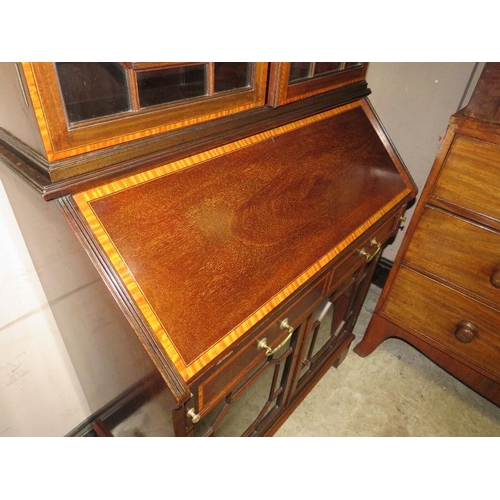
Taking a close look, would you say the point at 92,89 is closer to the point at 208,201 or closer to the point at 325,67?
the point at 208,201

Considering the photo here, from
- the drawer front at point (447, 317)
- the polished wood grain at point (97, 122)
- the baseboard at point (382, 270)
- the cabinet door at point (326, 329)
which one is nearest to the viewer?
the polished wood grain at point (97, 122)

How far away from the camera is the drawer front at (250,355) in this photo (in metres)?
0.79

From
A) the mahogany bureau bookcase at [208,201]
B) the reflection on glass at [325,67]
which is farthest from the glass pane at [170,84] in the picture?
the reflection on glass at [325,67]

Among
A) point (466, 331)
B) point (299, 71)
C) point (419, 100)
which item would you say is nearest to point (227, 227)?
point (299, 71)

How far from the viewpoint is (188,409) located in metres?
0.75

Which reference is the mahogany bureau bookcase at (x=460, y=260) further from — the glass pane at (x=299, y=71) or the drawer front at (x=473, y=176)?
the glass pane at (x=299, y=71)

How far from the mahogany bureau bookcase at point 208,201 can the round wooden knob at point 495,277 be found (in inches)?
17.0

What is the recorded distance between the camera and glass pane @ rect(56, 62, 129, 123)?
2.06 ft

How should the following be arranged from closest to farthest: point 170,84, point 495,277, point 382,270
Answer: point 170,84 < point 495,277 < point 382,270

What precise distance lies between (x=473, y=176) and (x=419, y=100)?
2.40ft

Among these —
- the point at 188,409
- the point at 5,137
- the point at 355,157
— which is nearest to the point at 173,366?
the point at 188,409

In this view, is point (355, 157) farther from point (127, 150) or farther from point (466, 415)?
point (466, 415)

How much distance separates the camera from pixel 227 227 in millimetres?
865
